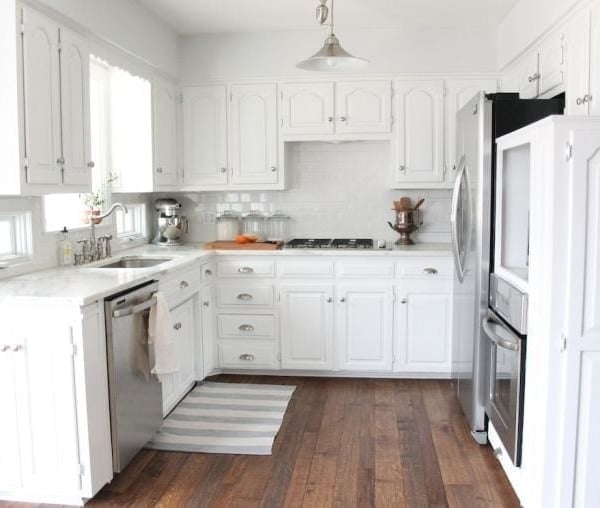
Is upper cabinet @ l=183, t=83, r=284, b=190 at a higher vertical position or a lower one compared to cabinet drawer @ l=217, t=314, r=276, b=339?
higher

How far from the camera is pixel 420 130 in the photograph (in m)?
4.60

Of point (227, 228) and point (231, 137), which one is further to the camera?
point (227, 228)

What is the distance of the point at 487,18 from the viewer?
14.3 ft

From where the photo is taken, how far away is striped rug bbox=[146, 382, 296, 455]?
3356 mm

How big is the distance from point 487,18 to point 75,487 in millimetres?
3835

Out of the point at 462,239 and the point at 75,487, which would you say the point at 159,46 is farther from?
the point at 75,487

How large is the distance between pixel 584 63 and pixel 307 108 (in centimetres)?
219

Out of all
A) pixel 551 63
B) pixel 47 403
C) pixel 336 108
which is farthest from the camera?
pixel 336 108

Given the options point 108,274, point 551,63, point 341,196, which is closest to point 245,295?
point 341,196

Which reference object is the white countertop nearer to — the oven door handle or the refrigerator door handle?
the refrigerator door handle

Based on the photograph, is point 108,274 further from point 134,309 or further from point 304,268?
point 304,268

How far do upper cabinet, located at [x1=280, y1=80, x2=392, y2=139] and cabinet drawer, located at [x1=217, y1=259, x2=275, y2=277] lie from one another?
0.99m

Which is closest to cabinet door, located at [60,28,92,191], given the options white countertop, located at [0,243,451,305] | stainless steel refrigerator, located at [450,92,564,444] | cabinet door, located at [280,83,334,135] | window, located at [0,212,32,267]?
window, located at [0,212,32,267]

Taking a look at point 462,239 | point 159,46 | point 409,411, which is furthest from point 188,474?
point 159,46
